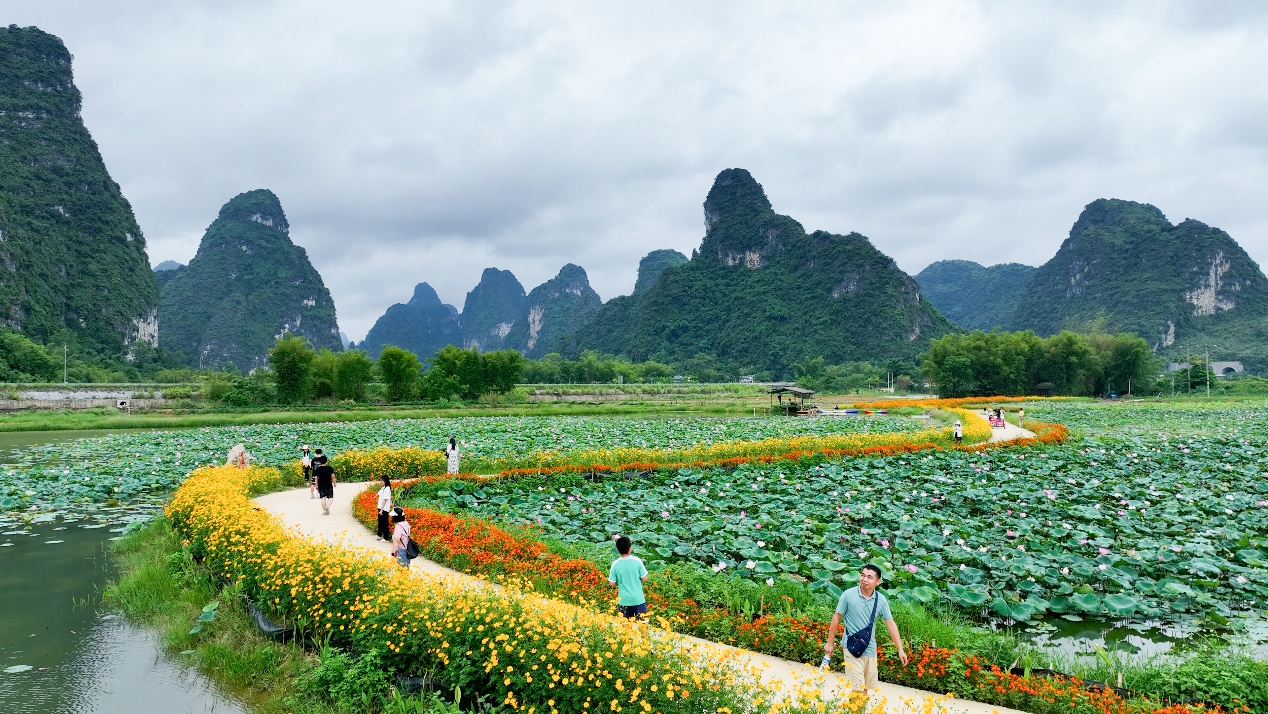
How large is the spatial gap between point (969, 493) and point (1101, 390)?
55.7 m

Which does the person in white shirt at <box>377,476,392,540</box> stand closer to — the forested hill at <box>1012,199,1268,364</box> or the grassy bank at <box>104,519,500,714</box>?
the grassy bank at <box>104,519,500,714</box>

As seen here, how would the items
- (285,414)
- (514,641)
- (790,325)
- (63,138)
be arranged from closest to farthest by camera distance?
(514,641), (285,414), (63,138), (790,325)

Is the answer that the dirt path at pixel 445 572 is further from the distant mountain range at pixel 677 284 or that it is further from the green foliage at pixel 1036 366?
the distant mountain range at pixel 677 284

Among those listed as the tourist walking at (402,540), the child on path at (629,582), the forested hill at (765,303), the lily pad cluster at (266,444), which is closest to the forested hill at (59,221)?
the lily pad cluster at (266,444)

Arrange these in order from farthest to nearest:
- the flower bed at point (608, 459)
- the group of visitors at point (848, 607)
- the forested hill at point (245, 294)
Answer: the forested hill at point (245, 294) → the flower bed at point (608, 459) → the group of visitors at point (848, 607)

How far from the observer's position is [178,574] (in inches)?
342

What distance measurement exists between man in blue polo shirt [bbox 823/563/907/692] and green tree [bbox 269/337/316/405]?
47077 mm

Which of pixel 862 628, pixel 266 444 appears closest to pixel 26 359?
pixel 266 444

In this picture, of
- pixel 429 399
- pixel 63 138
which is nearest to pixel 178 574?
pixel 429 399

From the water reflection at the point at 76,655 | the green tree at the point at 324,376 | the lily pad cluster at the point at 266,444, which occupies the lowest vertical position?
the water reflection at the point at 76,655

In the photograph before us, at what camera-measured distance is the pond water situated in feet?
18.7

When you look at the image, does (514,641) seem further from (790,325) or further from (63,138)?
(63,138)

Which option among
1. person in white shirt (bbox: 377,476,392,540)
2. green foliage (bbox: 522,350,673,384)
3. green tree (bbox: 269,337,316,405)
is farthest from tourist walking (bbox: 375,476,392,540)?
green foliage (bbox: 522,350,673,384)

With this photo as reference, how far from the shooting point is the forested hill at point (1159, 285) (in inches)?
3784
